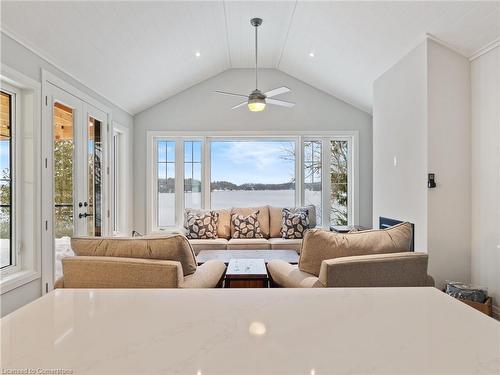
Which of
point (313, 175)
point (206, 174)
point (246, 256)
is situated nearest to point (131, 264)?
point (246, 256)

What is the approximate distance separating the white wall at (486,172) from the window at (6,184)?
4.24 metres

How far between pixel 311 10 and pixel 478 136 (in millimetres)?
2146

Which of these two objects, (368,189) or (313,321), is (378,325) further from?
(368,189)

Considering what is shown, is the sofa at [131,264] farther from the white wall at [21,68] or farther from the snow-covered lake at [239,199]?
the snow-covered lake at [239,199]

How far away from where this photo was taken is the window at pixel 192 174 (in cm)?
619

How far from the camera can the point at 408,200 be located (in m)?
3.88

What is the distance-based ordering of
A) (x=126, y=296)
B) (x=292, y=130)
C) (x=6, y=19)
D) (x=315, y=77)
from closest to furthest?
(x=126, y=296)
(x=6, y=19)
(x=315, y=77)
(x=292, y=130)

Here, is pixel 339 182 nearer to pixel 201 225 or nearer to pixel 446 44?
pixel 201 225

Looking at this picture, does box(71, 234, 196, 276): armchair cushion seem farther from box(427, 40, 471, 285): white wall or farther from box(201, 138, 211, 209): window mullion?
box(201, 138, 211, 209): window mullion

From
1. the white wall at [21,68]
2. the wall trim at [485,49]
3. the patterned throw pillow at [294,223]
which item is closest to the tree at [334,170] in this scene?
the patterned throw pillow at [294,223]

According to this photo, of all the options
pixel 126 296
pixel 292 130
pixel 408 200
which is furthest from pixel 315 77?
pixel 126 296

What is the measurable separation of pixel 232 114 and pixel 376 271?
4431 mm

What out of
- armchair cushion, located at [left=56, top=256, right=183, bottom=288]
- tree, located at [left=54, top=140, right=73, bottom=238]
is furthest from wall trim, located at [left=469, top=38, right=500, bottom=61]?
tree, located at [left=54, top=140, right=73, bottom=238]

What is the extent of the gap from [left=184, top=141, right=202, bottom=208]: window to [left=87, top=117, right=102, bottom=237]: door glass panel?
1708 millimetres
